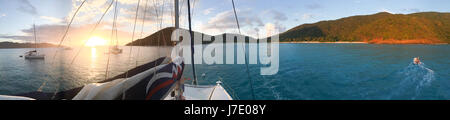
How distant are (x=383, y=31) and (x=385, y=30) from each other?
915mm

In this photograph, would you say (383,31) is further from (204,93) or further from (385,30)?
(204,93)

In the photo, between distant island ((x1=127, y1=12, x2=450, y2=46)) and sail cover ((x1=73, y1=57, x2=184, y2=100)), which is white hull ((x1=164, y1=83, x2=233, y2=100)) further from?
distant island ((x1=127, y1=12, x2=450, y2=46))

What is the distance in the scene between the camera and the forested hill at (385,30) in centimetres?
6406

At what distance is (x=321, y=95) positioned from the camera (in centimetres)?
717

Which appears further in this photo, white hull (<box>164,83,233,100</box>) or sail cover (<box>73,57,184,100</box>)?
white hull (<box>164,83,233,100</box>)

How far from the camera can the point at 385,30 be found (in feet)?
241

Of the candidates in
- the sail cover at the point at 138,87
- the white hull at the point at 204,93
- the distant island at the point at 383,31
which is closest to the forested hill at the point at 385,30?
the distant island at the point at 383,31

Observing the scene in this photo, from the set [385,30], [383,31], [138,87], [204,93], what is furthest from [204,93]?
[385,30]

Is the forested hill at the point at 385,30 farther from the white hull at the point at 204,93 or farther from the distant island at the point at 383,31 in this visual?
the white hull at the point at 204,93

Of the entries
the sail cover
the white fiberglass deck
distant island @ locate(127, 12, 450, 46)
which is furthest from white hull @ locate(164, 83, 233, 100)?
distant island @ locate(127, 12, 450, 46)

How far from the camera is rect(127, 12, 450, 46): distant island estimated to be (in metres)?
64.0
